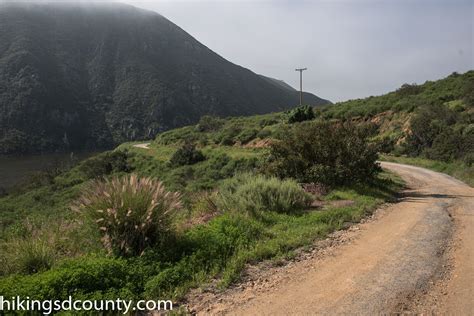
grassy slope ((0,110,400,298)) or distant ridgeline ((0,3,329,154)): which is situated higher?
distant ridgeline ((0,3,329,154))

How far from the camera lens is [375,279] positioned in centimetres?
555

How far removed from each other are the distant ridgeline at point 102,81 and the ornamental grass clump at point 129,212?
323 ft

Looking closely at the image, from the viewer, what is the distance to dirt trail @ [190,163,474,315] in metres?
4.80

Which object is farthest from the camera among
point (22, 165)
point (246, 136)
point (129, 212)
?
point (22, 165)

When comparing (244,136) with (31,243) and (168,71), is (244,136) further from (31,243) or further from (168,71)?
(168,71)

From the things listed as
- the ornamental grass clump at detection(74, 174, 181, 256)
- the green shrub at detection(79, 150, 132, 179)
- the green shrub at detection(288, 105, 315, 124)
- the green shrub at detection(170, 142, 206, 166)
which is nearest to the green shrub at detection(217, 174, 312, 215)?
the ornamental grass clump at detection(74, 174, 181, 256)

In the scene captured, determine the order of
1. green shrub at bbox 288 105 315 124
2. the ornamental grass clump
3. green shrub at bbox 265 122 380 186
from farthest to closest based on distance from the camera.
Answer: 1. green shrub at bbox 288 105 315 124
2. green shrub at bbox 265 122 380 186
3. the ornamental grass clump

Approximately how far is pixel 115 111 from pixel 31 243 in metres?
124

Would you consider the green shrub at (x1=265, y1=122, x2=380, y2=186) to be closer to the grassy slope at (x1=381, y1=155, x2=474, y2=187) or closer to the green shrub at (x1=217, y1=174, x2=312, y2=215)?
the green shrub at (x1=217, y1=174, x2=312, y2=215)

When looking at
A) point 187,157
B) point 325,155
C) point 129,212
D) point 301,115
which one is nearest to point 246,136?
point 301,115

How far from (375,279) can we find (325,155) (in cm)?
877

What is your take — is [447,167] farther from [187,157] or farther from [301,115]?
[301,115]

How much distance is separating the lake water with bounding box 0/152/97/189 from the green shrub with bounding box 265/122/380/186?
171 ft

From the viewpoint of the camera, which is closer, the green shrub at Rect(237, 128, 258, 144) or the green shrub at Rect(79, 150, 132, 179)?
the green shrub at Rect(237, 128, 258, 144)
